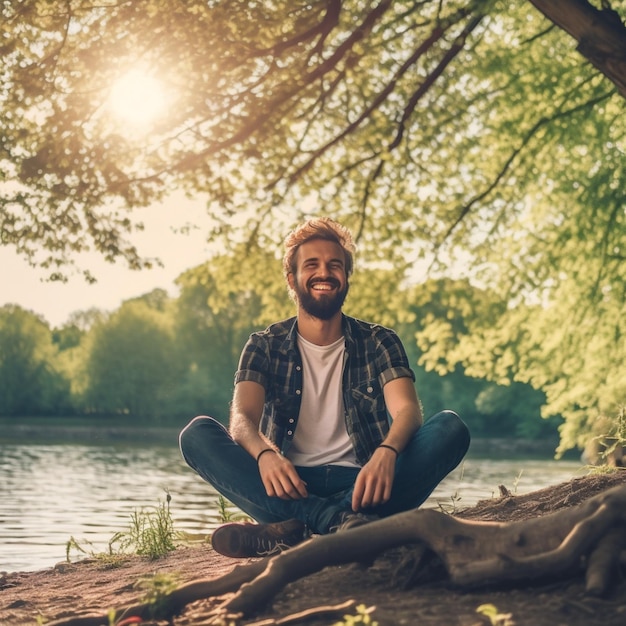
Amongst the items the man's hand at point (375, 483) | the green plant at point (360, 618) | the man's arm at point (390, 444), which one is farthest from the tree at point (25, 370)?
the green plant at point (360, 618)

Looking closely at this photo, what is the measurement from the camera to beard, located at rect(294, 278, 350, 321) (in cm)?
549

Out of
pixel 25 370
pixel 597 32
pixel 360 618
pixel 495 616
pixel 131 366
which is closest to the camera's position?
pixel 495 616

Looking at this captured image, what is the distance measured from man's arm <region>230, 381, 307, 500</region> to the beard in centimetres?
47

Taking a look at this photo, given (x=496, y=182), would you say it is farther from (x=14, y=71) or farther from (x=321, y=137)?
(x=14, y=71)

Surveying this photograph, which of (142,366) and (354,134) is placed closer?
(354,134)

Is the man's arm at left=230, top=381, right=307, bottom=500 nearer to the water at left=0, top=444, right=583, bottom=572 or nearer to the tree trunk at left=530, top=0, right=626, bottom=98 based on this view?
the water at left=0, top=444, right=583, bottom=572

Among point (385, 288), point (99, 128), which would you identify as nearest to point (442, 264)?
point (385, 288)

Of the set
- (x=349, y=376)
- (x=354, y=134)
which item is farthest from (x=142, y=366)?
(x=349, y=376)

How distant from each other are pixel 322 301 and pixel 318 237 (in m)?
0.32

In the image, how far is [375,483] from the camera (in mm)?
4906

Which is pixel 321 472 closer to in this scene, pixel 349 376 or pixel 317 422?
pixel 317 422

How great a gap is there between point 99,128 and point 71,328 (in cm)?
7923

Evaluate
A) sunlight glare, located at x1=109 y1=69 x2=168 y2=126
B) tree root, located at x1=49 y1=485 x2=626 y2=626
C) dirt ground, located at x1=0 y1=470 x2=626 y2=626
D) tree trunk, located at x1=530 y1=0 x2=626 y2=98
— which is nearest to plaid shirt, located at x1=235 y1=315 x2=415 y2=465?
dirt ground, located at x1=0 y1=470 x2=626 y2=626

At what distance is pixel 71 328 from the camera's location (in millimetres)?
89188
